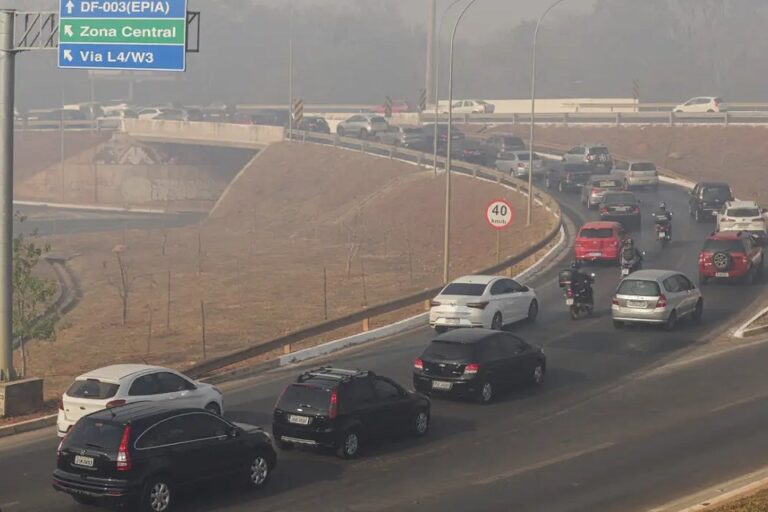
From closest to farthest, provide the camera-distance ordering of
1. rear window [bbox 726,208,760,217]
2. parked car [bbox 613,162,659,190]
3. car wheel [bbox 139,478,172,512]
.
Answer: car wheel [bbox 139,478,172,512] → rear window [bbox 726,208,760,217] → parked car [bbox 613,162,659,190]

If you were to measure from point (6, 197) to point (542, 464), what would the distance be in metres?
12.0

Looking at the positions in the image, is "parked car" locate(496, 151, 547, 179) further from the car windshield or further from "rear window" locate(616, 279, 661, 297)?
"rear window" locate(616, 279, 661, 297)

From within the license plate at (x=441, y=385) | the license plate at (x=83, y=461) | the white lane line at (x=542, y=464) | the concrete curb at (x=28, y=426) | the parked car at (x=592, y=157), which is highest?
the parked car at (x=592, y=157)

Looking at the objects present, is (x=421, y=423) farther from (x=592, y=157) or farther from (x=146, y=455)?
(x=592, y=157)

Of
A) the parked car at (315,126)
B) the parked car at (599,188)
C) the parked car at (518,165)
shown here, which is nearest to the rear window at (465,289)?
the parked car at (599,188)

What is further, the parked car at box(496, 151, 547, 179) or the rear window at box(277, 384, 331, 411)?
the parked car at box(496, 151, 547, 179)

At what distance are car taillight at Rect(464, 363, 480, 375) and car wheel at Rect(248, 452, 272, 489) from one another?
6.55m

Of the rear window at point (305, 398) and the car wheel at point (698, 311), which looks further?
the car wheel at point (698, 311)

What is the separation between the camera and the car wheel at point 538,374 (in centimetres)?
2431

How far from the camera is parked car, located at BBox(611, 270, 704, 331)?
2988 cm

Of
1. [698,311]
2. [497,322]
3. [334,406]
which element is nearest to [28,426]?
[334,406]

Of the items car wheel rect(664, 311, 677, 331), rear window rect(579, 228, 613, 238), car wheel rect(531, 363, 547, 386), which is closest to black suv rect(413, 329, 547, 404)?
car wheel rect(531, 363, 547, 386)

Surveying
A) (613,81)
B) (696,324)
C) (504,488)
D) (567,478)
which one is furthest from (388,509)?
(613,81)

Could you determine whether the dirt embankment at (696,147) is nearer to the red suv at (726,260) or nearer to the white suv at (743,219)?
the white suv at (743,219)
